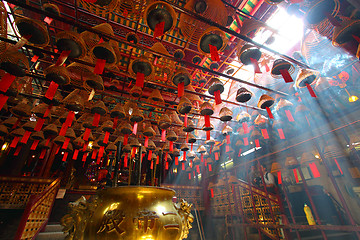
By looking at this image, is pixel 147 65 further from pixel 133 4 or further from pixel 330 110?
pixel 330 110

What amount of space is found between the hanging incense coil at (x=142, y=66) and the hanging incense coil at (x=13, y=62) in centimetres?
203

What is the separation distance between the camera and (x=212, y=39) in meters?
2.62

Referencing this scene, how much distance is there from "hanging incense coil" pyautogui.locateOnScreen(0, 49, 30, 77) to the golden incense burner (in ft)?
10.8

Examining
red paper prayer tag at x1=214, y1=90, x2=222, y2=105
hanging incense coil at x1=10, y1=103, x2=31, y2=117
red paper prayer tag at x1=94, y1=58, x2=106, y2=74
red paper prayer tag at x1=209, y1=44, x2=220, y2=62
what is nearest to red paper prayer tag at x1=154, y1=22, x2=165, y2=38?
red paper prayer tag at x1=209, y1=44, x2=220, y2=62

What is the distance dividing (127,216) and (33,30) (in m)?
3.17

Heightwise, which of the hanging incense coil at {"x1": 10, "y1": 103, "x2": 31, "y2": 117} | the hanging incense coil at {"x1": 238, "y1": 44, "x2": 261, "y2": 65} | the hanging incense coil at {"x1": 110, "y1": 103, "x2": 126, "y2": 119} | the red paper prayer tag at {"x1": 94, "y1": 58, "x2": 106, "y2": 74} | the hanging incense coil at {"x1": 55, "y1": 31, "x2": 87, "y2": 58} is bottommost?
the red paper prayer tag at {"x1": 94, "y1": 58, "x2": 106, "y2": 74}

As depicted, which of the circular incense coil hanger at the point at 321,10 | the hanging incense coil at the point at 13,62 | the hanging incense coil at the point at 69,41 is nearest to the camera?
the circular incense coil hanger at the point at 321,10

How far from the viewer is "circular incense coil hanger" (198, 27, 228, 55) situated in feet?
8.46

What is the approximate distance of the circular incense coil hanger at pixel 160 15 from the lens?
7.06ft

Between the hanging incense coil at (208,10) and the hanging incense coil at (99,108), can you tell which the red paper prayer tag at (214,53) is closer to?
the hanging incense coil at (208,10)

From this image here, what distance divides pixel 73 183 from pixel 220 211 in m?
9.84

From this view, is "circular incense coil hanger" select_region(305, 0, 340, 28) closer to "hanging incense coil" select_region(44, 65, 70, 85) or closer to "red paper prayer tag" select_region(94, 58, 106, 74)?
"red paper prayer tag" select_region(94, 58, 106, 74)

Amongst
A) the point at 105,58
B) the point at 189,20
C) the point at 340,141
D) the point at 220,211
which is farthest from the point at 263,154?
the point at 105,58


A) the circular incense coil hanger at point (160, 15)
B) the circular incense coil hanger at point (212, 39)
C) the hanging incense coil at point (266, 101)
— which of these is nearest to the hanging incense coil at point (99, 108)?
the circular incense coil hanger at point (160, 15)
